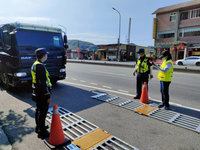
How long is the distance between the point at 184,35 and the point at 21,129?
3496 centimetres

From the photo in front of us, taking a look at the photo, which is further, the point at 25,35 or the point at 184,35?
the point at 184,35

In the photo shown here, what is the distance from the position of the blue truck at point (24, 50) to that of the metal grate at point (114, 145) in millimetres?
4271

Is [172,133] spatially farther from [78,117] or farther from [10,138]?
[10,138]

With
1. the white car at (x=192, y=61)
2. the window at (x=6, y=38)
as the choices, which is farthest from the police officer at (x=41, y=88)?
the white car at (x=192, y=61)

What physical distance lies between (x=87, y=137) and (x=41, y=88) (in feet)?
4.54

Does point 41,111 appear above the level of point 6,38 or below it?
below

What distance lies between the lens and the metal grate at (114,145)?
105 inches

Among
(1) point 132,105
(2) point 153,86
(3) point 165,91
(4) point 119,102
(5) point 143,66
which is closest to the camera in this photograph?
(3) point 165,91

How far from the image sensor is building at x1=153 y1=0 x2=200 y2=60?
28594 mm

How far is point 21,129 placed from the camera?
331 centimetres

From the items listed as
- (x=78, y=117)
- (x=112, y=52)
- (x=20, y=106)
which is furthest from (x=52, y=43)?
(x=112, y=52)

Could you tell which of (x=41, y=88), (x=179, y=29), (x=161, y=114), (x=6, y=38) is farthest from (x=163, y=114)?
(x=179, y=29)

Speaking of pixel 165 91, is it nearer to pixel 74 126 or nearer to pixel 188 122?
pixel 188 122

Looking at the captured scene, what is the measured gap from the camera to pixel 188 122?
3682mm
